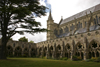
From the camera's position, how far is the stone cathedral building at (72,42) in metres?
18.1

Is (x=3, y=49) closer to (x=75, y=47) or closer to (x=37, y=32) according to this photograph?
(x=37, y=32)

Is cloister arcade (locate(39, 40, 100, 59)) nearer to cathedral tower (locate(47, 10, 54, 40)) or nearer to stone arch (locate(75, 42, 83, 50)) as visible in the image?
stone arch (locate(75, 42, 83, 50))

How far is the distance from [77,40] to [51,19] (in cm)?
2270

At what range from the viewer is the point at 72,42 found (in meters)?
20.8

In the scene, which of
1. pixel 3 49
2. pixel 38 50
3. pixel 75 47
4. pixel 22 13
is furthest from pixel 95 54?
pixel 38 50

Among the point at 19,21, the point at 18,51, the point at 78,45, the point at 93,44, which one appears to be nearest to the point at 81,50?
the point at 78,45

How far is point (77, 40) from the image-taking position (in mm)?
20422

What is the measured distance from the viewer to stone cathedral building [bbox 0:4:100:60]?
1811 cm

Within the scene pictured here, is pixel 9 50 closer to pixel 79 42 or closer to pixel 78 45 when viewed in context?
pixel 78 45

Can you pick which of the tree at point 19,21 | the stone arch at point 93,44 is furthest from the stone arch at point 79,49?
Answer: the tree at point 19,21

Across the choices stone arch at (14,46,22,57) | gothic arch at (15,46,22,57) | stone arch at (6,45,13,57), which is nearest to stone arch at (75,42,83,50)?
stone arch at (14,46,22,57)

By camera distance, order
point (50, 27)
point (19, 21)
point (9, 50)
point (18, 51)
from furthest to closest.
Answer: point (50, 27), point (18, 51), point (9, 50), point (19, 21)

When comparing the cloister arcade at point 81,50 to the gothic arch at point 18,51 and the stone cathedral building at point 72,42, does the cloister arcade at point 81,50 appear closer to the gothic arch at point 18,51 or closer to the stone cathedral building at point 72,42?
the stone cathedral building at point 72,42

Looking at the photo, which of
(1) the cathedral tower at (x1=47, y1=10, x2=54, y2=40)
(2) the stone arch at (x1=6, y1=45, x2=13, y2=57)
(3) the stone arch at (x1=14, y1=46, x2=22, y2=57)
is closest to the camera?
(2) the stone arch at (x1=6, y1=45, x2=13, y2=57)
